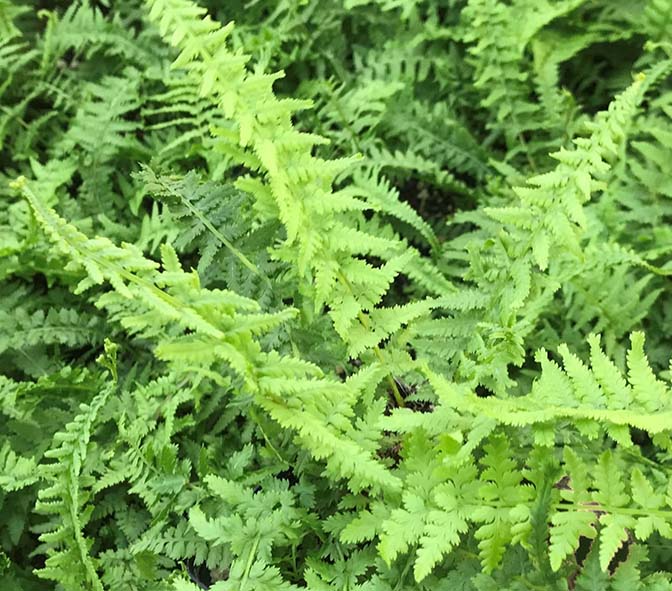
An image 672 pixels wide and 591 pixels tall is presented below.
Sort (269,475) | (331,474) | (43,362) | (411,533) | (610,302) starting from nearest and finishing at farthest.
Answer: (411,533) < (331,474) < (269,475) < (610,302) < (43,362)

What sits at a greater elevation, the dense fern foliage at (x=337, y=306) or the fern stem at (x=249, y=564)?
the dense fern foliage at (x=337, y=306)

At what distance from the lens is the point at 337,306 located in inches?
51.6

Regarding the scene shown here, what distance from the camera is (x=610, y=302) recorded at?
1.62 metres

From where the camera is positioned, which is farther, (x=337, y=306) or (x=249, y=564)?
(x=337, y=306)

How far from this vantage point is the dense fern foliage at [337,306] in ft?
3.69

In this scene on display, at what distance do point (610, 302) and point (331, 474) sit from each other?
0.81 meters

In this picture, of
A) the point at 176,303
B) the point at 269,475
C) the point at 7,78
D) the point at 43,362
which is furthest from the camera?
the point at 7,78

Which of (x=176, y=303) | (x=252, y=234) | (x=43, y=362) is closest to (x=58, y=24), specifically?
(x=43, y=362)

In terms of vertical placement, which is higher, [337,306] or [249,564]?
[337,306]

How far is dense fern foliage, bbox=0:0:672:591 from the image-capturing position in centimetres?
113

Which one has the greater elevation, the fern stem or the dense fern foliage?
the dense fern foliage

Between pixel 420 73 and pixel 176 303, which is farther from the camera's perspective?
pixel 420 73

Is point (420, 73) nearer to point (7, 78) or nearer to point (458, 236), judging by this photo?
point (458, 236)

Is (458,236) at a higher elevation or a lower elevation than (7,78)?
lower
